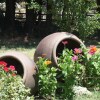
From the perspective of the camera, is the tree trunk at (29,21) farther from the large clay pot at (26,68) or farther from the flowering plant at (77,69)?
the large clay pot at (26,68)

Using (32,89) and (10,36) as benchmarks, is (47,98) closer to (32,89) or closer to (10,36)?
(32,89)

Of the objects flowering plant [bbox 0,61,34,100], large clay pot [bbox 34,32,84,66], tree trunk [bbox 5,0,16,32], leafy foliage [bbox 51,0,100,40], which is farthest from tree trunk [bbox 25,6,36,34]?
flowering plant [bbox 0,61,34,100]

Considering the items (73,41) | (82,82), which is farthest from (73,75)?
(73,41)

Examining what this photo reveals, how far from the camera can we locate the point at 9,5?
64.0 feet

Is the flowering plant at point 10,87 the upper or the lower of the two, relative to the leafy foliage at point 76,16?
lower

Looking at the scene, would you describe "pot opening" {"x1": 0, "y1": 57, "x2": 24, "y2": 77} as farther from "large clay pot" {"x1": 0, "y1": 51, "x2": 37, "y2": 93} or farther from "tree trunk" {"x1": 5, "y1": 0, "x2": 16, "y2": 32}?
"tree trunk" {"x1": 5, "y1": 0, "x2": 16, "y2": 32}

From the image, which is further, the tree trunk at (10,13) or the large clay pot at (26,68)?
the tree trunk at (10,13)

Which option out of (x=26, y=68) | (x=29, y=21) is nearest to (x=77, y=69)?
(x=26, y=68)

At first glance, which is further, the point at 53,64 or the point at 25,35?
the point at 25,35

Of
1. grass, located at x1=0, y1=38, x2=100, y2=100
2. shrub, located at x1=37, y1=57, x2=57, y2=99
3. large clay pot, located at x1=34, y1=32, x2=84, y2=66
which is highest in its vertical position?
large clay pot, located at x1=34, y1=32, x2=84, y2=66

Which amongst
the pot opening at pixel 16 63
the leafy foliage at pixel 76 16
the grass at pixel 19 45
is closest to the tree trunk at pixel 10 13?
the grass at pixel 19 45

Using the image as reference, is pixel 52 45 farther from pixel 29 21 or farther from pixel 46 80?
pixel 29 21

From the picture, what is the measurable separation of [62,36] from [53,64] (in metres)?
0.99

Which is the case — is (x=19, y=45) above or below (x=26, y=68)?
below
